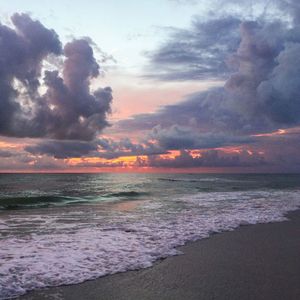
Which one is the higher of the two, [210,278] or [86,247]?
[210,278]

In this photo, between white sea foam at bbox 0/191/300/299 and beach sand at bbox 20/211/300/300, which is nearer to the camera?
beach sand at bbox 20/211/300/300

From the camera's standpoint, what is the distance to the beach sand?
22.5 feet

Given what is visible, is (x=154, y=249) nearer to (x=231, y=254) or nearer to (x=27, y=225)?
(x=231, y=254)

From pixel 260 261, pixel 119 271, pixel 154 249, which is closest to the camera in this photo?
pixel 119 271

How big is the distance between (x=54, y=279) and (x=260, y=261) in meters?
4.96

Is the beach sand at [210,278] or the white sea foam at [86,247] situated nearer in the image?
the beach sand at [210,278]

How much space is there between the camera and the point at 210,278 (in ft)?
25.9

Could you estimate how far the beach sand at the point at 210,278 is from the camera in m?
6.87

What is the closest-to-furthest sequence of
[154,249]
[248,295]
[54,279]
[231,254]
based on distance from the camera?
[248,295] < [54,279] < [231,254] < [154,249]

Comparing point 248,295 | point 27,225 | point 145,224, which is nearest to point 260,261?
point 248,295

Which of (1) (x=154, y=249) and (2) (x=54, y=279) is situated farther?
(1) (x=154, y=249)

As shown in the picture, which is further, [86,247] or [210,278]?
[86,247]

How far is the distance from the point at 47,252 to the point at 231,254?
509 cm

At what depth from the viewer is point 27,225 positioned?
16.6 meters
